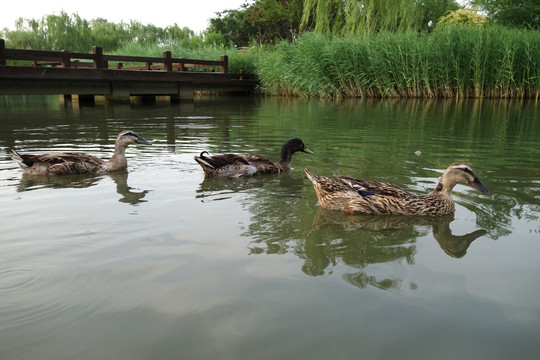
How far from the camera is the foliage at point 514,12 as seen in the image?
3045 centimetres

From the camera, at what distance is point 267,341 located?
2.37 metres

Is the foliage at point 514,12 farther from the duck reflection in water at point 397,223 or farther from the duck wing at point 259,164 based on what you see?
the duck reflection in water at point 397,223

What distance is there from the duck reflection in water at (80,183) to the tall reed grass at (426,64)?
15.9 metres

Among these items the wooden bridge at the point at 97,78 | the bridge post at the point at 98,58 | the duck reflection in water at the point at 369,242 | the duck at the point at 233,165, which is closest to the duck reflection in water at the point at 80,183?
→ the duck at the point at 233,165

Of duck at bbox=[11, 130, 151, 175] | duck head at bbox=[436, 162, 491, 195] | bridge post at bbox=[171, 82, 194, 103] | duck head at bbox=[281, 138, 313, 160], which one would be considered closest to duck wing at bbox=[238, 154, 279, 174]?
duck head at bbox=[281, 138, 313, 160]

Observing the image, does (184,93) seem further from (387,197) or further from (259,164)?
(387,197)

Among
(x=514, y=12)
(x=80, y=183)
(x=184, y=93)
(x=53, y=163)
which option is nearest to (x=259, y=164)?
(x=80, y=183)

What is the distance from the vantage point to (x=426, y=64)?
18.9 meters

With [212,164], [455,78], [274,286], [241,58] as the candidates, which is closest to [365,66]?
[455,78]

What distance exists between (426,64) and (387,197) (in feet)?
52.6

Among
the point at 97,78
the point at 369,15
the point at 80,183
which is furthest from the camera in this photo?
the point at 369,15

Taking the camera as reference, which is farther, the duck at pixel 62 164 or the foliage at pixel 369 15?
the foliage at pixel 369 15

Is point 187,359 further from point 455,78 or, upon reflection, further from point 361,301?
point 455,78

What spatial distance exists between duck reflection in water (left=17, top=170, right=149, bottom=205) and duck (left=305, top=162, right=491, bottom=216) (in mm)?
2182
